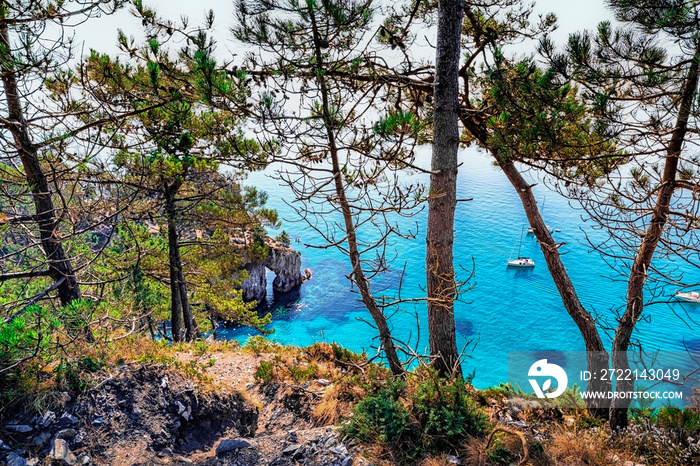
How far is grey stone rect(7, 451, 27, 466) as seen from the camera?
2768mm

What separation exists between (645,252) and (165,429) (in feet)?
19.5

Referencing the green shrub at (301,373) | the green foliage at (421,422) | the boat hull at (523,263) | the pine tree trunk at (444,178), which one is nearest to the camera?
the green foliage at (421,422)

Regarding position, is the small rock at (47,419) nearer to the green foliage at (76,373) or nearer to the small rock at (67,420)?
the small rock at (67,420)

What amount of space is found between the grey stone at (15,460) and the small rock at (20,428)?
0.22m

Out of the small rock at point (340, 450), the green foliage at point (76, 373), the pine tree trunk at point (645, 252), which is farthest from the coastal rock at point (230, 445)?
the pine tree trunk at point (645, 252)

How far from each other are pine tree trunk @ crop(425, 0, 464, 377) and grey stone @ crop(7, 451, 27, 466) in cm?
383

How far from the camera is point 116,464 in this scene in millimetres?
3086

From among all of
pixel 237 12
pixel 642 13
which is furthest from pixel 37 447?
pixel 642 13

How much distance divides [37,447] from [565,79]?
6.10 m

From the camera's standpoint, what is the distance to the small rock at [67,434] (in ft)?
10.2

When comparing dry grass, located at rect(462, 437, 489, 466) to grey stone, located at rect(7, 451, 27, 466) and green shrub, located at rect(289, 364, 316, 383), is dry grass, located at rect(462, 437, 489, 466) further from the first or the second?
grey stone, located at rect(7, 451, 27, 466)

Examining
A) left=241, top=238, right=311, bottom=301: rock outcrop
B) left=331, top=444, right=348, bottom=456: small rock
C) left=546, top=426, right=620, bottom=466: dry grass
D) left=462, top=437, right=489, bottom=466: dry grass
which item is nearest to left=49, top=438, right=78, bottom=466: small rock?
left=331, top=444, right=348, bottom=456: small rock

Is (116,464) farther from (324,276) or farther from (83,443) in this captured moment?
(324,276)

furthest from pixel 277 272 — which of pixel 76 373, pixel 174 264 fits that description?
pixel 76 373
